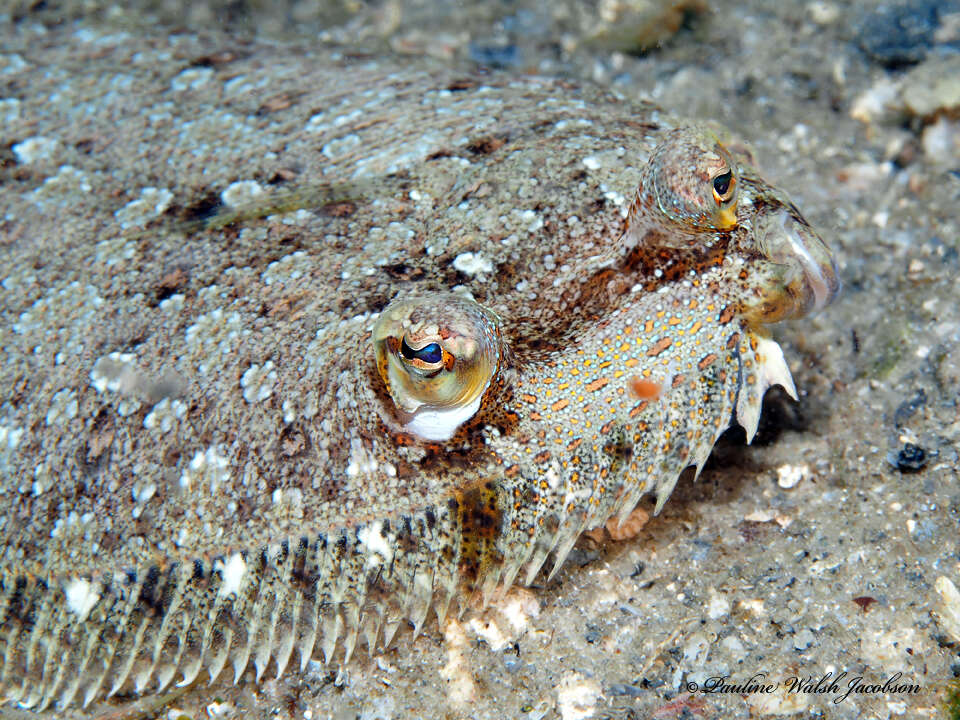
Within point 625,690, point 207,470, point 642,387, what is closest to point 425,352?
point 642,387

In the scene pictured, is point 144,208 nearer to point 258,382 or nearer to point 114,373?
point 114,373

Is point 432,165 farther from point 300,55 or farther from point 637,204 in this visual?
point 300,55

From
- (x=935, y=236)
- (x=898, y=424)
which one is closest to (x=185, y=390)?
(x=898, y=424)

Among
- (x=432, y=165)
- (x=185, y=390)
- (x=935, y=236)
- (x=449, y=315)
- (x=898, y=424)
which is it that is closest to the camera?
(x=449, y=315)

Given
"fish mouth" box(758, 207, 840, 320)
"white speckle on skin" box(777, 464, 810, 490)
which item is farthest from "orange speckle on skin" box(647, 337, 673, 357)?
"white speckle on skin" box(777, 464, 810, 490)

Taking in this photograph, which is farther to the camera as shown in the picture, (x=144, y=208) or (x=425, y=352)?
(x=144, y=208)

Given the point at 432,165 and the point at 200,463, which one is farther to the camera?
the point at 432,165
